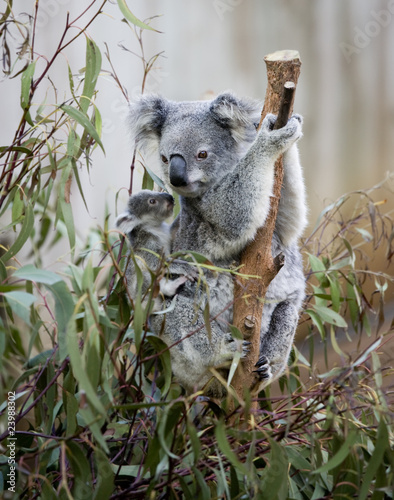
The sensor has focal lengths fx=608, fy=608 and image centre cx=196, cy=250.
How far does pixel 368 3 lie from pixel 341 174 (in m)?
1.16

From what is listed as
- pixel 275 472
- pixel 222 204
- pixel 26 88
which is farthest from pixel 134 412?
pixel 26 88

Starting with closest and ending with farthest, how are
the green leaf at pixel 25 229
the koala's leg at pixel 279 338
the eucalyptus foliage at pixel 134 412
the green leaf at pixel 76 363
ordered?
the green leaf at pixel 76 363, the eucalyptus foliage at pixel 134 412, the green leaf at pixel 25 229, the koala's leg at pixel 279 338

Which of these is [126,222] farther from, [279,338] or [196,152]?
[279,338]

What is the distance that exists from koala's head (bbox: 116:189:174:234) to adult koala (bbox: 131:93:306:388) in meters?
0.11

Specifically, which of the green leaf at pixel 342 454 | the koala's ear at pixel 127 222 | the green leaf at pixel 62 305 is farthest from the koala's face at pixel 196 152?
the green leaf at pixel 342 454

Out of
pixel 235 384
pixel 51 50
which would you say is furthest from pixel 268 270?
pixel 51 50

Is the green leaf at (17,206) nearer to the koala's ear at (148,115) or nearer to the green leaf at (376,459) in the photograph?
the koala's ear at (148,115)

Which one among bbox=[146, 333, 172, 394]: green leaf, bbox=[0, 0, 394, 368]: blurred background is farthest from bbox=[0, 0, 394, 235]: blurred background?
bbox=[146, 333, 172, 394]: green leaf

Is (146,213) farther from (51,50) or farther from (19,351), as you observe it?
(51,50)

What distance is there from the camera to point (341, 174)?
12.9 feet

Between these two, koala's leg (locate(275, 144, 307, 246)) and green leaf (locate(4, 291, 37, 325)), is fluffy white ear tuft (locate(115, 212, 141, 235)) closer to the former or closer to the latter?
koala's leg (locate(275, 144, 307, 246))

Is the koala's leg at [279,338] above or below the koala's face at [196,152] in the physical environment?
below

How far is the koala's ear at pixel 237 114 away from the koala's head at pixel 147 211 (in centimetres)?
39

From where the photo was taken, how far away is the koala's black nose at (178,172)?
210 cm
